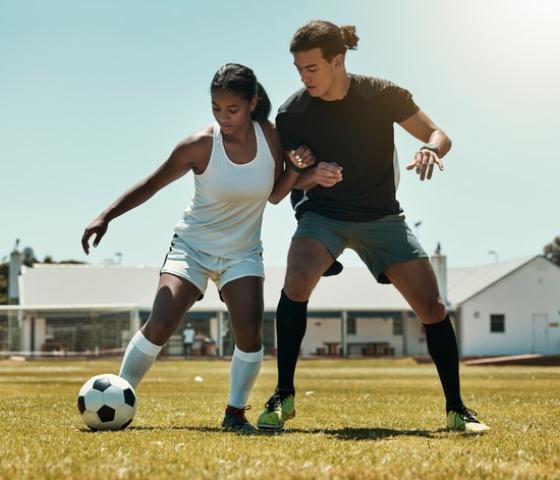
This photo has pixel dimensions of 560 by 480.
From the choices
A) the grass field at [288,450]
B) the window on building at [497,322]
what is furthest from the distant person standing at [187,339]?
the grass field at [288,450]

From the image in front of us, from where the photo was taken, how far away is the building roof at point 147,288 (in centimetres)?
5334

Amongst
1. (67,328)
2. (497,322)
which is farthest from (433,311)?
(497,322)

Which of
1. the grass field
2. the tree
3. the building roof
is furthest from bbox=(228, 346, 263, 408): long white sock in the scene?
the tree

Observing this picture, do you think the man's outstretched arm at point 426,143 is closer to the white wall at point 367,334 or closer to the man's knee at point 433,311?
the man's knee at point 433,311

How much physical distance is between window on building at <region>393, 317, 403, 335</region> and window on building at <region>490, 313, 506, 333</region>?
5.29 m

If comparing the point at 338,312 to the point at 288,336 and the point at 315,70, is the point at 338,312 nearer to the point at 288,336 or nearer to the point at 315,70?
the point at 288,336

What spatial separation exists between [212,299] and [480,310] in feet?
51.9

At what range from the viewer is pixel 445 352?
260 inches

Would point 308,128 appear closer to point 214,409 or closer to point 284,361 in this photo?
point 284,361

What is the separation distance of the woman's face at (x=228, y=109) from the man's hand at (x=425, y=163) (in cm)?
128

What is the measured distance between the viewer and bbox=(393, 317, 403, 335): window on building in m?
55.3

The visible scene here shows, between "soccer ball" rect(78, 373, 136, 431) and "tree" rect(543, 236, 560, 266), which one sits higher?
"tree" rect(543, 236, 560, 266)

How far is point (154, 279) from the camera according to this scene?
56.6 meters

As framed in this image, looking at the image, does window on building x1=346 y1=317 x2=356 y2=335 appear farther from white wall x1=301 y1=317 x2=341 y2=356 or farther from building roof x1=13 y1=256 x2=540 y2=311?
building roof x1=13 y1=256 x2=540 y2=311
